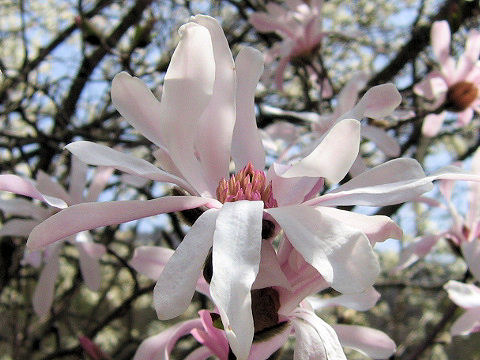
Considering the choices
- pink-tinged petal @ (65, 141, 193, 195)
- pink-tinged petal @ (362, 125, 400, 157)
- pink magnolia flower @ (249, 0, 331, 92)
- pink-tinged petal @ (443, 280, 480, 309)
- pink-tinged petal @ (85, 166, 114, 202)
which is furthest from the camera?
pink magnolia flower @ (249, 0, 331, 92)

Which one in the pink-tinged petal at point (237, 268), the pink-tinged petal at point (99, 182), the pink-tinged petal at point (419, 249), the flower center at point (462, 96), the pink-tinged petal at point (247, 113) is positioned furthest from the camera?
the flower center at point (462, 96)

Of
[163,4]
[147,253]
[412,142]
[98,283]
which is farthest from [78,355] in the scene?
[163,4]

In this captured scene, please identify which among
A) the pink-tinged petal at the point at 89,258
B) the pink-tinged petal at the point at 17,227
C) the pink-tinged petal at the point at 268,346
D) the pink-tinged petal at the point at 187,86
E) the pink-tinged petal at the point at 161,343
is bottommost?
the pink-tinged petal at the point at 89,258

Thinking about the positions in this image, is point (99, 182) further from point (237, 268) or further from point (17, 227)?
point (237, 268)

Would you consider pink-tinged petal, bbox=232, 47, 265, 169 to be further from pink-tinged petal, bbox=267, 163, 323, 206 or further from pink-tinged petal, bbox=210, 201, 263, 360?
pink-tinged petal, bbox=210, 201, 263, 360

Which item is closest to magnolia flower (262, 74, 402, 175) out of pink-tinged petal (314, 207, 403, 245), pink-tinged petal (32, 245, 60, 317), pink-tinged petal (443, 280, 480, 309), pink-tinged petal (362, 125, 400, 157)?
pink-tinged petal (362, 125, 400, 157)

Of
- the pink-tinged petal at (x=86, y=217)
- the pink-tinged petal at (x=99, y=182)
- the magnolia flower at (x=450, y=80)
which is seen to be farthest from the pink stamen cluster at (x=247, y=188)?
the magnolia flower at (x=450, y=80)

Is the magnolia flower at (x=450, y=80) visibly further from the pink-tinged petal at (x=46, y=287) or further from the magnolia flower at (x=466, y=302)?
the pink-tinged petal at (x=46, y=287)
